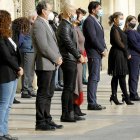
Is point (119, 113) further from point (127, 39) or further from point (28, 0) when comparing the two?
point (28, 0)

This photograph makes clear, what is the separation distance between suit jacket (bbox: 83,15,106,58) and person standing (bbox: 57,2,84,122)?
1.58 m

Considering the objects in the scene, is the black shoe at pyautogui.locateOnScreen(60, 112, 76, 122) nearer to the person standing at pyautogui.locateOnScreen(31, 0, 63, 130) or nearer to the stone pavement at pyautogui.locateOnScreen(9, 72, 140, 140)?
the stone pavement at pyautogui.locateOnScreen(9, 72, 140, 140)

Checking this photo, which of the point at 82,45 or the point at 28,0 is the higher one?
the point at 28,0

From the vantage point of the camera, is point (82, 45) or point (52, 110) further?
point (52, 110)

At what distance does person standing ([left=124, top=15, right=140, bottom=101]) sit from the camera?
1555 cm

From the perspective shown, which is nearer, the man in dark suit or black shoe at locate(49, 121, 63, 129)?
black shoe at locate(49, 121, 63, 129)

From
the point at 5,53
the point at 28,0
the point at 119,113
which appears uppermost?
the point at 28,0

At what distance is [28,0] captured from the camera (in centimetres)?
1827

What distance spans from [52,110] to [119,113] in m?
1.30

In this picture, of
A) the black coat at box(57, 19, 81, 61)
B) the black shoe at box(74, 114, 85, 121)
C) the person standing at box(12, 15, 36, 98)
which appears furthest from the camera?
the person standing at box(12, 15, 36, 98)

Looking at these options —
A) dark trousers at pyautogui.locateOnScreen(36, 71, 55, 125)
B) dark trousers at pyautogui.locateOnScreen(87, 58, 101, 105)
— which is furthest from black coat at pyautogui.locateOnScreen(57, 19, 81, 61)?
dark trousers at pyautogui.locateOnScreen(87, 58, 101, 105)

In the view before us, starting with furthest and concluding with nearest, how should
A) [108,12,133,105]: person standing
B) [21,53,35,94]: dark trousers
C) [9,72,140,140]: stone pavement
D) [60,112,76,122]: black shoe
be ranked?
[21,53,35,94]: dark trousers
[108,12,133,105]: person standing
[60,112,76,122]: black shoe
[9,72,140,140]: stone pavement

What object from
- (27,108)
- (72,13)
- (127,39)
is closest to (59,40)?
(72,13)

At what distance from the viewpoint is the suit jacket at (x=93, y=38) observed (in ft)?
43.8
